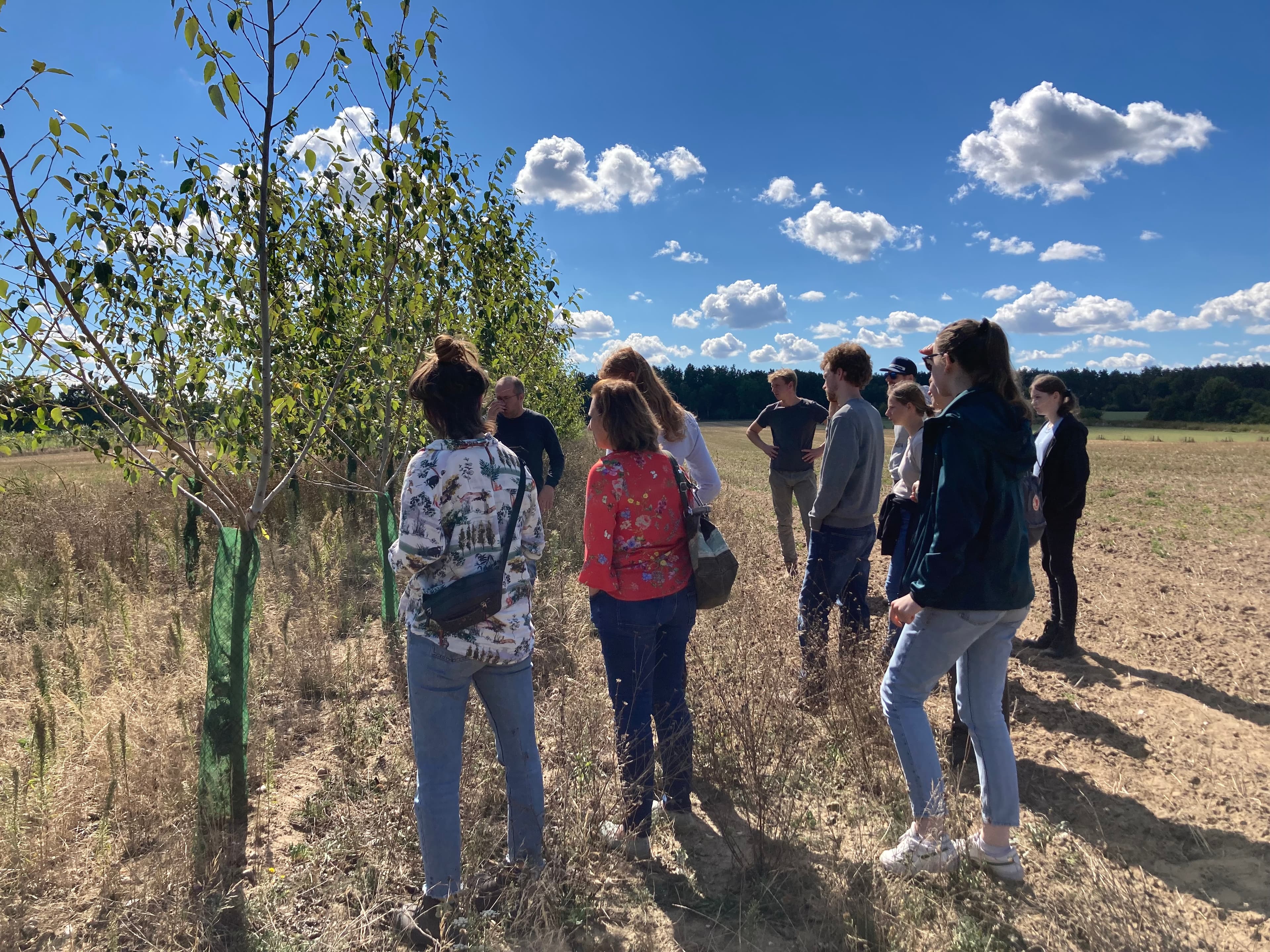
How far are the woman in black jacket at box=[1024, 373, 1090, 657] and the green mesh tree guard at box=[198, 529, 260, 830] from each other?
4755 millimetres

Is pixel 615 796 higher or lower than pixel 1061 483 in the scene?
lower

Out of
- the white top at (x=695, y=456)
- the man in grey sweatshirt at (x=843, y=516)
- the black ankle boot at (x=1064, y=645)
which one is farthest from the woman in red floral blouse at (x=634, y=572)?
the black ankle boot at (x=1064, y=645)

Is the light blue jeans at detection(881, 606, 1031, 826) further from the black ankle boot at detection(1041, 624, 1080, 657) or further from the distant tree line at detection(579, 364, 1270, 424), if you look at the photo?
the distant tree line at detection(579, 364, 1270, 424)

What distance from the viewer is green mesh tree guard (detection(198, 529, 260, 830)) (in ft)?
9.21

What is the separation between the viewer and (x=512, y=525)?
89.5 inches

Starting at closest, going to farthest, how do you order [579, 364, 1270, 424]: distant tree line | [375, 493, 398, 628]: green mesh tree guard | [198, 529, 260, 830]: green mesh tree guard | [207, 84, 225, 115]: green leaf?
[207, 84, 225, 115]: green leaf, [198, 529, 260, 830]: green mesh tree guard, [375, 493, 398, 628]: green mesh tree guard, [579, 364, 1270, 424]: distant tree line

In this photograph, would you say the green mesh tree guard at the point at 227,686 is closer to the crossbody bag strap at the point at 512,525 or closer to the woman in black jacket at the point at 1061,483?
the crossbody bag strap at the point at 512,525

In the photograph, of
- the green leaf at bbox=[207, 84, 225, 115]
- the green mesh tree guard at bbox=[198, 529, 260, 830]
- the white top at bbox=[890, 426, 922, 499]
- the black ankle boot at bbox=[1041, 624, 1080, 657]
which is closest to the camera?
the green leaf at bbox=[207, 84, 225, 115]

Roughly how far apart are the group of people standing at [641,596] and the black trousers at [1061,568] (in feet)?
7.40

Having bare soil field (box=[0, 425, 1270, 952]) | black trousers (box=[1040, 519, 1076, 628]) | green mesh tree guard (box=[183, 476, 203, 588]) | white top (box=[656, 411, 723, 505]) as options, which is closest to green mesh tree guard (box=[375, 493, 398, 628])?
bare soil field (box=[0, 425, 1270, 952])

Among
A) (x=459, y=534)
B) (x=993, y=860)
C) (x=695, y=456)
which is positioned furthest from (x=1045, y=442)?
(x=459, y=534)

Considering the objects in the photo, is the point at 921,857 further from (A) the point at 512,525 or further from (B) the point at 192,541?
(B) the point at 192,541

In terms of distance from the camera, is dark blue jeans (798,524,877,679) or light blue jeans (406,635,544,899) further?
dark blue jeans (798,524,877,679)

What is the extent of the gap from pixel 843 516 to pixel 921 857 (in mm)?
1915
